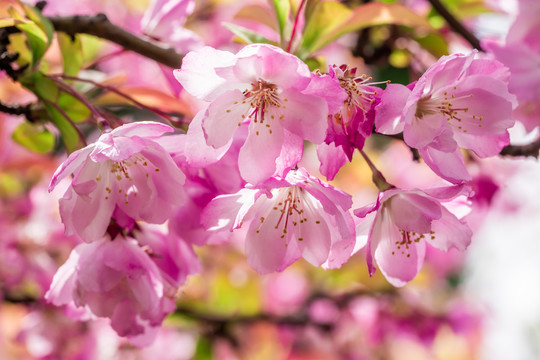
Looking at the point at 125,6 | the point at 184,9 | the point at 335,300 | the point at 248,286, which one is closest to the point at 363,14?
the point at 184,9

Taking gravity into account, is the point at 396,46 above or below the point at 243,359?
above

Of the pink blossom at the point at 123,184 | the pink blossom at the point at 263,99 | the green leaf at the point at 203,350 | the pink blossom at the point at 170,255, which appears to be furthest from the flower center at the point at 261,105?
the green leaf at the point at 203,350

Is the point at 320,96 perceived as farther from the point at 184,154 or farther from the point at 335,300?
the point at 335,300

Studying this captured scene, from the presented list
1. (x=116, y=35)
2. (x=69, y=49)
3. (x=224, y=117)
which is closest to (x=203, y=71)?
(x=224, y=117)

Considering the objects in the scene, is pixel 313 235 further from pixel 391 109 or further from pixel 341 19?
pixel 341 19

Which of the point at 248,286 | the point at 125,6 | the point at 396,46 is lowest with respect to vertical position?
the point at 248,286

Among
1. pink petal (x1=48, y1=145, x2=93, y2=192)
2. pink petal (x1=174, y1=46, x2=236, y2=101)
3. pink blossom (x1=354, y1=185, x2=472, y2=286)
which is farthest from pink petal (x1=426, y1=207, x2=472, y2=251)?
pink petal (x1=48, y1=145, x2=93, y2=192)

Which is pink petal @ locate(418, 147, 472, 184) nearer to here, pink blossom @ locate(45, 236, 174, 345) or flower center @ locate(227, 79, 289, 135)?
flower center @ locate(227, 79, 289, 135)
